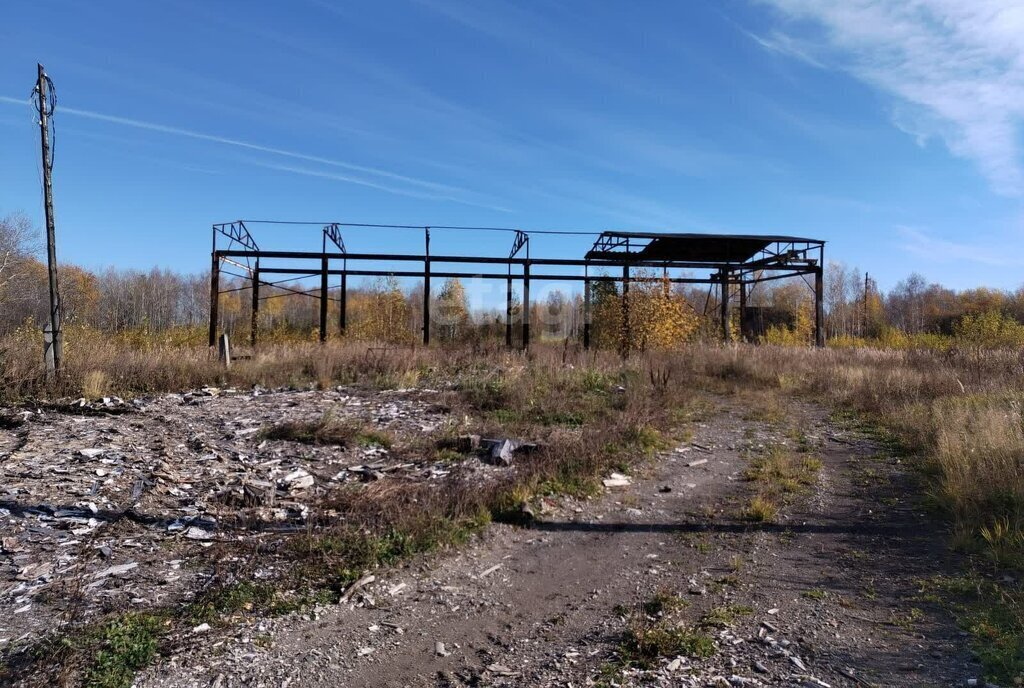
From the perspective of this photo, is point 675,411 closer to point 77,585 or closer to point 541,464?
point 541,464

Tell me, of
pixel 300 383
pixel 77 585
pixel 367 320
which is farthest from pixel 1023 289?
pixel 77 585

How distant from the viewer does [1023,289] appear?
5306cm

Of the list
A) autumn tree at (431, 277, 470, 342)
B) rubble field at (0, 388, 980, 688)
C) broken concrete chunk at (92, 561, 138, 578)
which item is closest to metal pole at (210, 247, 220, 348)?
autumn tree at (431, 277, 470, 342)

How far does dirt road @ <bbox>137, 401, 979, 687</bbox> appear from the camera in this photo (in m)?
3.14

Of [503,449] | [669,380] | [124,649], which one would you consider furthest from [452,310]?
[124,649]

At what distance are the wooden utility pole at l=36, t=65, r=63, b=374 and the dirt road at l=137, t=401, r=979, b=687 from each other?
1018 centimetres

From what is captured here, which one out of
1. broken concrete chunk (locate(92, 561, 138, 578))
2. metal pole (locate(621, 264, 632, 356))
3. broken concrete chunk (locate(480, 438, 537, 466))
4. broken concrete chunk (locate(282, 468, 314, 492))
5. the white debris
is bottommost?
the white debris

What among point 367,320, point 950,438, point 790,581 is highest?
point 367,320

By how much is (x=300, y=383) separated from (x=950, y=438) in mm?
11643

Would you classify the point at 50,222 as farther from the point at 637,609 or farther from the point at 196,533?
the point at 637,609

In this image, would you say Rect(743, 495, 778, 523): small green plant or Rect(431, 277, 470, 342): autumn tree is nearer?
Rect(743, 495, 778, 523): small green plant

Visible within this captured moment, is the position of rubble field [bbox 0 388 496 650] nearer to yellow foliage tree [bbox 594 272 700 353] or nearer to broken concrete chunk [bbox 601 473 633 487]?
broken concrete chunk [bbox 601 473 633 487]

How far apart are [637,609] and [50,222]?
12.8 meters

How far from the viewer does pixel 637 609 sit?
3961 millimetres
